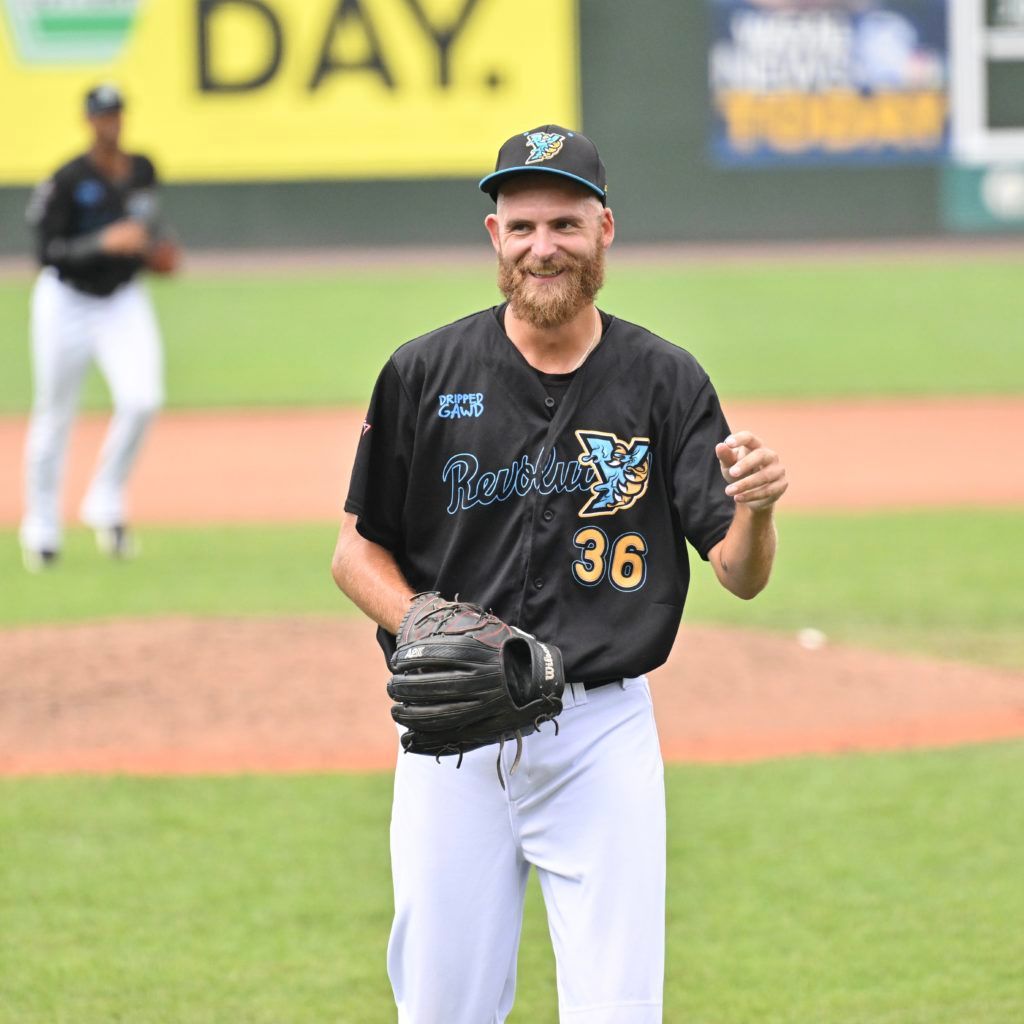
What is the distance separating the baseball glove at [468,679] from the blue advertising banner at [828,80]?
85.4ft

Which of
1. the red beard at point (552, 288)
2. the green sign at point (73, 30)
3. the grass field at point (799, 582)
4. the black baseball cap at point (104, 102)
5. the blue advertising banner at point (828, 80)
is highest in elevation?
the green sign at point (73, 30)

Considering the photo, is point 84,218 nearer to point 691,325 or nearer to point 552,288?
point 552,288

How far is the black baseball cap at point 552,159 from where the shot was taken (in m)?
3.40

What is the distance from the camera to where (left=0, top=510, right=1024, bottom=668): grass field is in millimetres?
9281

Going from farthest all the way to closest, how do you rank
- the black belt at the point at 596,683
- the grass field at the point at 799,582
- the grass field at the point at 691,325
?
the grass field at the point at 691,325 < the grass field at the point at 799,582 < the black belt at the point at 596,683

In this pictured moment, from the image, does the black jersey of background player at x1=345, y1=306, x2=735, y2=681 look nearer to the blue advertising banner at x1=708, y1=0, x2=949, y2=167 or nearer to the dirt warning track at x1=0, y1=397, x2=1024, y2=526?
the dirt warning track at x1=0, y1=397, x2=1024, y2=526

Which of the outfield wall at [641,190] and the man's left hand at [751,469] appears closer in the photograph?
the man's left hand at [751,469]

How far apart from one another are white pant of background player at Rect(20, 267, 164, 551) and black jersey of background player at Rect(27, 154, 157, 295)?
0.42ft

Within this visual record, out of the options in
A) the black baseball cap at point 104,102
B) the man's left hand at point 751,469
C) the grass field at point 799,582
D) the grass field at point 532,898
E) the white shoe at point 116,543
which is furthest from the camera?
the white shoe at point 116,543

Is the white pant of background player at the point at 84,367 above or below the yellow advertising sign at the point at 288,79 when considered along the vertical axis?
below

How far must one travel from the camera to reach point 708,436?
352 cm

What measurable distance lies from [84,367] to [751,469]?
804 cm

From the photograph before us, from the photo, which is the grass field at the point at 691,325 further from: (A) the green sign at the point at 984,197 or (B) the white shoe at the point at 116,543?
(B) the white shoe at the point at 116,543

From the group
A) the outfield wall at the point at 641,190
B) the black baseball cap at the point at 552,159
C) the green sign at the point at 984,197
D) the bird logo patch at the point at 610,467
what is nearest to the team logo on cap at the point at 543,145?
the black baseball cap at the point at 552,159
